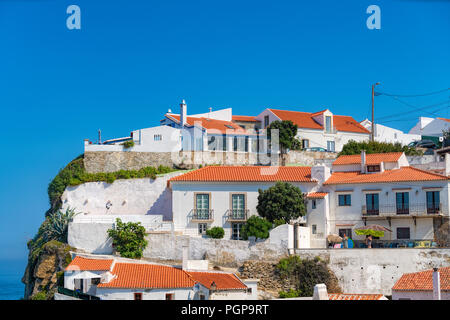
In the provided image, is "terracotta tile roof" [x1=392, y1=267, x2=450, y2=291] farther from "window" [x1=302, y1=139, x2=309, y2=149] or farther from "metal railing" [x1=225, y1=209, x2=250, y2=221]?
"window" [x1=302, y1=139, x2=309, y2=149]

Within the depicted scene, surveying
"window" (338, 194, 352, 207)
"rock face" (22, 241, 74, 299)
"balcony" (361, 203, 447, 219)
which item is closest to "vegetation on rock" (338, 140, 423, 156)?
"window" (338, 194, 352, 207)

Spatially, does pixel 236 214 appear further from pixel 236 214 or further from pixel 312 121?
pixel 312 121

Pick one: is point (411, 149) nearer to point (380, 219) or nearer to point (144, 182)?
point (380, 219)

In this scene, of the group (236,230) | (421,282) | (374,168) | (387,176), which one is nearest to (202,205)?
(236,230)

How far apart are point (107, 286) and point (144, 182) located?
16.6 m

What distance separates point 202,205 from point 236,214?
8.14ft

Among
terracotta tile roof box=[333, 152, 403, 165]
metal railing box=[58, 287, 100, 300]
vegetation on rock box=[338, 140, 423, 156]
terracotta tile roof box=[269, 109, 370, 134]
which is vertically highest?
terracotta tile roof box=[269, 109, 370, 134]

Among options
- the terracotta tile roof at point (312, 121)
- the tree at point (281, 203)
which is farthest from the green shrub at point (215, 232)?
the terracotta tile roof at point (312, 121)

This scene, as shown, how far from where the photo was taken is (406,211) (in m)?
40.5

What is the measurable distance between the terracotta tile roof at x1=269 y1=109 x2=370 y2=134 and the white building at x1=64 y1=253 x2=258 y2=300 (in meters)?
28.9

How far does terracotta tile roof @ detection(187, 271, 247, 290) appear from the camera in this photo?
3388 centimetres

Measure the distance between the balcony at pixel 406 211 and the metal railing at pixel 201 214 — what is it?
34.4ft

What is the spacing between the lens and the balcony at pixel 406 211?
3981cm

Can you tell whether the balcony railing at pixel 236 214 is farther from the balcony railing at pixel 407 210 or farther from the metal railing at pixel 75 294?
the metal railing at pixel 75 294
